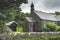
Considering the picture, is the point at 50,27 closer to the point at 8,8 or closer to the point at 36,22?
the point at 36,22

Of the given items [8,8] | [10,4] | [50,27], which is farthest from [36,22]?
[10,4]

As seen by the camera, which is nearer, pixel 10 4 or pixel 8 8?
pixel 10 4

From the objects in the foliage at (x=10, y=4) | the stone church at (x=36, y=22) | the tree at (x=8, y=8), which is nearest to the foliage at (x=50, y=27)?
the stone church at (x=36, y=22)

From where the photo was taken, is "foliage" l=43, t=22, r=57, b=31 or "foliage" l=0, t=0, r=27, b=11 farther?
"foliage" l=43, t=22, r=57, b=31

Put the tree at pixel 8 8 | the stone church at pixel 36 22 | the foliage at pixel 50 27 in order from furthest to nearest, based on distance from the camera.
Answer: the stone church at pixel 36 22
the foliage at pixel 50 27
the tree at pixel 8 8

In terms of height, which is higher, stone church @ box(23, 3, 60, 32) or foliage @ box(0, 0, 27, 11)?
foliage @ box(0, 0, 27, 11)

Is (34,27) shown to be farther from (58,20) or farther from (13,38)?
(13,38)

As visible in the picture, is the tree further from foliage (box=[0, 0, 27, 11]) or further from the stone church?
the stone church

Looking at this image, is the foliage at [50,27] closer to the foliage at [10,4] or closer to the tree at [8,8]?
the tree at [8,8]

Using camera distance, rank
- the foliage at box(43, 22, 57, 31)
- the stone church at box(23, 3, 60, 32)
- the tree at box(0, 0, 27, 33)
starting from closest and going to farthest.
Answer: the tree at box(0, 0, 27, 33) → the foliage at box(43, 22, 57, 31) → the stone church at box(23, 3, 60, 32)

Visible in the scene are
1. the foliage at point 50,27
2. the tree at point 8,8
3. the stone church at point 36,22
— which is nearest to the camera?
the tree at point 8,8

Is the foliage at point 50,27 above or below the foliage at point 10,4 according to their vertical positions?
below

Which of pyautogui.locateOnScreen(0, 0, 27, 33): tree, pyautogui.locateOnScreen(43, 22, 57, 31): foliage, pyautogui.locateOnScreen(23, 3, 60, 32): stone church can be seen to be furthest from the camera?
pyautogui.locateOnScreen(23, 3, 60, 32): stone church

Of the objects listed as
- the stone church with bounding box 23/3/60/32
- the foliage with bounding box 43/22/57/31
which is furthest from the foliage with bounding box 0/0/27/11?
the stone church with bounding box 23/3/60/32
